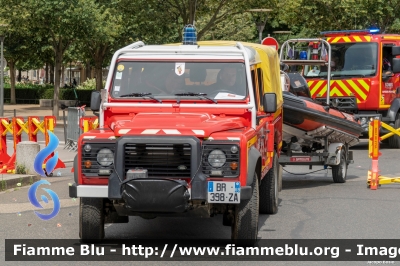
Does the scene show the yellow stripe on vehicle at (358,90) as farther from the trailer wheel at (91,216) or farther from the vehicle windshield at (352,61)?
the trailer wheel at (91,216)

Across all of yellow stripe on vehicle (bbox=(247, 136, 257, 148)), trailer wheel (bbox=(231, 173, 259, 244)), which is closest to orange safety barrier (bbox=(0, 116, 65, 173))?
yellow stripe on vehicle (bbox=(247, 136, 257, 148))

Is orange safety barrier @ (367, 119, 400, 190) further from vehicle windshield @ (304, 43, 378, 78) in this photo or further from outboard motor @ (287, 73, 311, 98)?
vehicle windshield @ (304, 43, 378, 78)

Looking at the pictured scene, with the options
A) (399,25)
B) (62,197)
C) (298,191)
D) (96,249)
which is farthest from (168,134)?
(399,25)

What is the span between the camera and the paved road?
10.1 m

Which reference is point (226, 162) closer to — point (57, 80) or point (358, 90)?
point (358, 90)

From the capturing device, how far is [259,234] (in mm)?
10055

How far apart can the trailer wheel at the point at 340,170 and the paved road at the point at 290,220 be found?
0.52m

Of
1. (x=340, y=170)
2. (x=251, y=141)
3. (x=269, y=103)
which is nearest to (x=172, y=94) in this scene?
(x=269, y=103)

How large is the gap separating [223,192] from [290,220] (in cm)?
296

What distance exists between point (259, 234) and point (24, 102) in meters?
52.2

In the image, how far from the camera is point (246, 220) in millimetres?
8891

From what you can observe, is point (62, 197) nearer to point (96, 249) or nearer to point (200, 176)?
point (96, 249)

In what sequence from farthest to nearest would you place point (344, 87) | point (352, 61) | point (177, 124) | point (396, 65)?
point (352, 61) → point (344, 87) → point (396, 65) → point (177, 124)

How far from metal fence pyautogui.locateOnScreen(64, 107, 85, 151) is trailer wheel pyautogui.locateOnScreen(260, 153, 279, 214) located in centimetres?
1259
